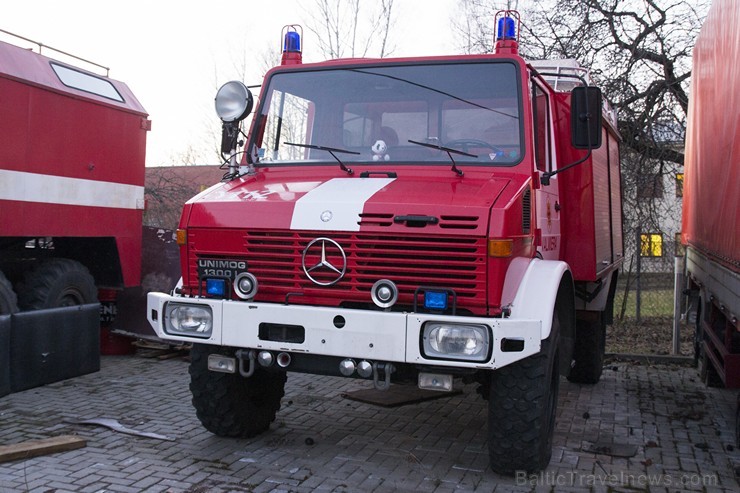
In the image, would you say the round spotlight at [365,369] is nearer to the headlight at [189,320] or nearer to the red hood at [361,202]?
the red hood at [361,202]

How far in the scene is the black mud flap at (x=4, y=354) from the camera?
6168mm

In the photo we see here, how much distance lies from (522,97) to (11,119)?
484 centimetres

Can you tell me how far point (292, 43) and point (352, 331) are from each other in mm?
2652

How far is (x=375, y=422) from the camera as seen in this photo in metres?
5.97

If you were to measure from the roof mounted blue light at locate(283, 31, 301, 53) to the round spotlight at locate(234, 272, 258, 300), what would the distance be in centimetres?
214

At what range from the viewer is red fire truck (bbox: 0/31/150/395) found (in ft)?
22.4

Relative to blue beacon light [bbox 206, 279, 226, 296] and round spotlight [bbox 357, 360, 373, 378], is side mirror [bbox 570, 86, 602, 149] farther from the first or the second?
blue beacon light [bbox 206, 279, 226, 296]

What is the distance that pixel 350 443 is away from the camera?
5.35 meters

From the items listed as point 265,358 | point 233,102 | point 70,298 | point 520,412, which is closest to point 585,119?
point 520,412

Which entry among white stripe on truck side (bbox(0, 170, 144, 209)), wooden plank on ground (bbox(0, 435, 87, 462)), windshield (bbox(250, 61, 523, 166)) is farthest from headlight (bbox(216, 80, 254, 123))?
white stripe on truck side (bbox(0, 170, 144, 209))

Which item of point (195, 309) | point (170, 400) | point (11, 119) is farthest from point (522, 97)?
point (11, 119)

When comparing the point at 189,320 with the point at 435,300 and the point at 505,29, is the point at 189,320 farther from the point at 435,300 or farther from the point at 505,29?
the point at 505,29

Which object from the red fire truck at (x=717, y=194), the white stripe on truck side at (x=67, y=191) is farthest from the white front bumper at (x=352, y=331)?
the white stripe on truck side at (x=67, y=191)

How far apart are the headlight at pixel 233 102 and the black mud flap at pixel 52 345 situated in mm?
2699
